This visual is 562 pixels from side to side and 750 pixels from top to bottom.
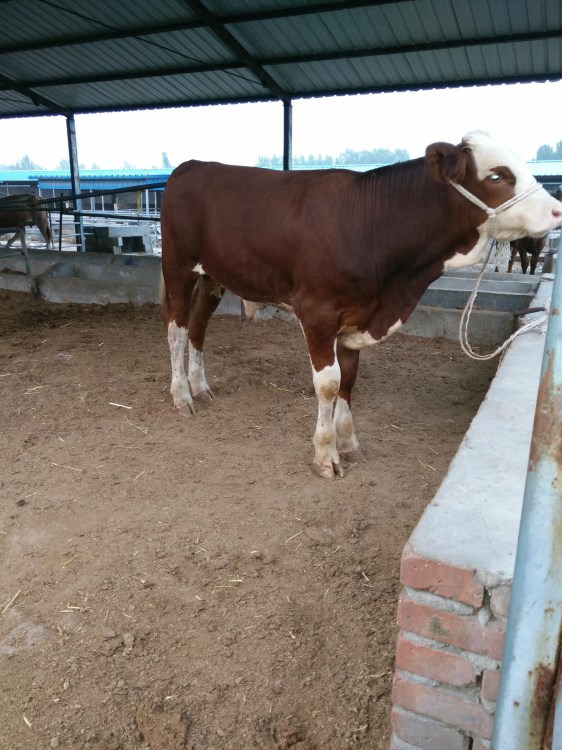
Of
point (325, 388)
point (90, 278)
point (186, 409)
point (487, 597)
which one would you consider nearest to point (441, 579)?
point (487, 597)

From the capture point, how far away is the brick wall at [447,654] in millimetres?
1446

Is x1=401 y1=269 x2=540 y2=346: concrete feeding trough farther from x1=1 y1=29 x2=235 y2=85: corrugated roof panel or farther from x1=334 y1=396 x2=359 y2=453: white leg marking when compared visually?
x1=1 y1=29 x2=235 y2=85: corrugated roof panel

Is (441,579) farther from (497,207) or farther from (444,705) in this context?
(497,207)

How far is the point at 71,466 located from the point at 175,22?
23.4 ft

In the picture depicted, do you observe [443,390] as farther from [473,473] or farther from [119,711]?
[119,711]

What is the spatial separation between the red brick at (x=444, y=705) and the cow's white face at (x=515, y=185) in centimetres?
223

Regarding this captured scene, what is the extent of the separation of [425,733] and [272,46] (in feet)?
30.0

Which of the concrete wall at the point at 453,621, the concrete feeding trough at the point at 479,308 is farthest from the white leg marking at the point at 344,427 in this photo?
the concrete feeding trough at the point at 479,308

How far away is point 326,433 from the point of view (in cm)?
356

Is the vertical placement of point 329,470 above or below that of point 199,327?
below

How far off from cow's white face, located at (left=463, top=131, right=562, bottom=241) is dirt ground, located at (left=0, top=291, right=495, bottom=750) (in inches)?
58.9

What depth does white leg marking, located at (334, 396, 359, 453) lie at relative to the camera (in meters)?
3.78

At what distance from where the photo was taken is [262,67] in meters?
9.21

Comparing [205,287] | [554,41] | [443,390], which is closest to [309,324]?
[205,287]
